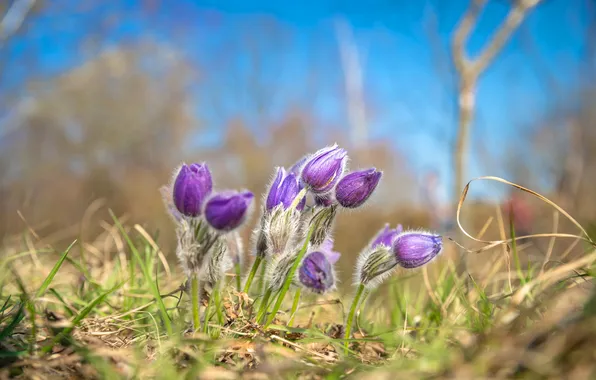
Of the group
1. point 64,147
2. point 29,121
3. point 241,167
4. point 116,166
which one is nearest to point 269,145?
point 241,167

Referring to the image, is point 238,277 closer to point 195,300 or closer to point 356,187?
point 195,300

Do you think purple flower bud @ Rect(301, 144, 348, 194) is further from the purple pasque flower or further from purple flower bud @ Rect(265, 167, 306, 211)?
the purple pasque flower

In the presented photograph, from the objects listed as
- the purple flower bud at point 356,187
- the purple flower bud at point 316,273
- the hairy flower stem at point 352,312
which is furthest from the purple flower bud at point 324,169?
the hairy flower stem at point 352,312

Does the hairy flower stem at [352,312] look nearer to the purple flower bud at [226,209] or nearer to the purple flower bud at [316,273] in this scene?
the purple flower bud at [316,273]

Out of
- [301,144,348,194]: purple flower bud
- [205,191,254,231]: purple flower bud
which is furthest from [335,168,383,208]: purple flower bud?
[205,191,254,231]: purple flower bud

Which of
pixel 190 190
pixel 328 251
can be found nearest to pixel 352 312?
pixel 328 251

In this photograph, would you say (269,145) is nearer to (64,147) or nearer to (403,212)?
(64,147)
